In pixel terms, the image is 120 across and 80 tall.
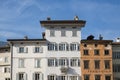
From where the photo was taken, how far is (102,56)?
259 feet

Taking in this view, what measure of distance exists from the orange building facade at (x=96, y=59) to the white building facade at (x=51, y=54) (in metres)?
1.28

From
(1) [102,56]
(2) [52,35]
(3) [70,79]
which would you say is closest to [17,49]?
(2) [52,35]

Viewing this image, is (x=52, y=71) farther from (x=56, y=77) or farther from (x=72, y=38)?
(x=72, y=38)

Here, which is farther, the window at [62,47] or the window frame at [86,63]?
the window at [62,47]

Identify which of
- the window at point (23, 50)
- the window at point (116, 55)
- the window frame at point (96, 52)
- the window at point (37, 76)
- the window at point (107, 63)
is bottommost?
the window at point (37, 76)

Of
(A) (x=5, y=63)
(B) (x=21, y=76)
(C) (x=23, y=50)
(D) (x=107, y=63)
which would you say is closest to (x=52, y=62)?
(C) (x=23, y=50)

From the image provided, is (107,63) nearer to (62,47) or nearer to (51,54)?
(62,47)

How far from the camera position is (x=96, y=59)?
78875 millimetres

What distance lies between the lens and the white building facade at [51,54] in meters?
78.8

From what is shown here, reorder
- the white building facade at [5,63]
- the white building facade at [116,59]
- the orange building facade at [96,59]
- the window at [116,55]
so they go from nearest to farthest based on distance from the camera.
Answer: the orange building facade at [96,59] < the white building facade at [116,59] < the window at [116,55] < the white building facade at [5,63]

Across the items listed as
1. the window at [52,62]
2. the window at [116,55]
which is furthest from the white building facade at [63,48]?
Answer: the window at [116,55]

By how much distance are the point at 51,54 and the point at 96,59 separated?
9542mm

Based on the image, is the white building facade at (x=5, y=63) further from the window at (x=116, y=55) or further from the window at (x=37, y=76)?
the window at (x=116, y=55)

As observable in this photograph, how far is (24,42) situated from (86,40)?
43.4 feet
